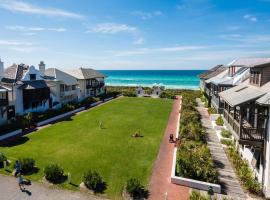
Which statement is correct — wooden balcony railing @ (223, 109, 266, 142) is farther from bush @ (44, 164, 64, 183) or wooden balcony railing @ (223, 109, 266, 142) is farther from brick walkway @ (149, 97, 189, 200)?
bush @ (44, 164, 64, 183)

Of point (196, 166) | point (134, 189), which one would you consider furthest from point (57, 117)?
point (196, 166)

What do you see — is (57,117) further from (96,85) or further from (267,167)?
(267,167)

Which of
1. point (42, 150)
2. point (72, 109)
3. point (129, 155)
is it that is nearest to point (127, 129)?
point (129, 155)

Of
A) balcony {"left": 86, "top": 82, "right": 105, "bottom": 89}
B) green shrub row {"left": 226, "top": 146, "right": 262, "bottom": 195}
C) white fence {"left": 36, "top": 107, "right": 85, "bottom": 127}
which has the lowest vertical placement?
green shrub row {"left": 226, "top": 146, "right": 262, "bottom": 195}

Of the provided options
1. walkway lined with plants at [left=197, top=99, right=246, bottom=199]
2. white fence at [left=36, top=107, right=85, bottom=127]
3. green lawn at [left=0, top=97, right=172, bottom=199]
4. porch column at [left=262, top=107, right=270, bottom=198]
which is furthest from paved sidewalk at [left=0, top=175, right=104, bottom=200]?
white fence at [left=36, top=107, right=85, bottom=127]

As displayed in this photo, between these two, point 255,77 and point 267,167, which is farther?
point 255,77

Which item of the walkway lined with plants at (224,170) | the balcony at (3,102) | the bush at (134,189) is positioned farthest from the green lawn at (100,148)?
the balcony at (3,102)
